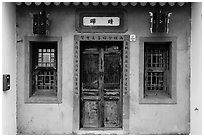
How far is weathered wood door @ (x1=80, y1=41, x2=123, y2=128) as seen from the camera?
744cm

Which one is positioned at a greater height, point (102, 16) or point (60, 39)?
point (102, 16)

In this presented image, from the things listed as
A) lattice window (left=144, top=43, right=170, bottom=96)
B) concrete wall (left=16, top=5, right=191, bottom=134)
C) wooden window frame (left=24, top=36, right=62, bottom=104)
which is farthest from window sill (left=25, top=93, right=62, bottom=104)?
lattice window (left=144, top=43, right=170, bottom=96)

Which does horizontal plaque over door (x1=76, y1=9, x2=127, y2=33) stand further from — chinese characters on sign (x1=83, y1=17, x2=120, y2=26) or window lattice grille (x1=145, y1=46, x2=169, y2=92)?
window lattice grille (x1=145, y1=46, x2=169, y2=92)

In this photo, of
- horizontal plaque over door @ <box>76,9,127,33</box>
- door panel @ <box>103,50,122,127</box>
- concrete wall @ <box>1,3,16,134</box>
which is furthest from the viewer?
door panel @ <box>103,50,122,127</box>

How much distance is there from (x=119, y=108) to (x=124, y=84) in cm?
75

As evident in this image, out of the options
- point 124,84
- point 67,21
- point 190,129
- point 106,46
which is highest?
point 67,21

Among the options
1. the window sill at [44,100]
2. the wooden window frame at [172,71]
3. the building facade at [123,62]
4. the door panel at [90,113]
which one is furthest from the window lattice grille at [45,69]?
the wooden window frame at [172,71]

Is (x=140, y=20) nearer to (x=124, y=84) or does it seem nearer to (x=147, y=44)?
(x=147, y=44)

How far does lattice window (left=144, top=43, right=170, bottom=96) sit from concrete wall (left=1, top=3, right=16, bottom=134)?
3.39 meters

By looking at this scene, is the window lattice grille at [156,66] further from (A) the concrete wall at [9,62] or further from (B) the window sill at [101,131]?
(A) the concrete wall at [9,62]

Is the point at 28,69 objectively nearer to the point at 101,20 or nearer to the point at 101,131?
the point at 101,20

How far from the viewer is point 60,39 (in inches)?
280

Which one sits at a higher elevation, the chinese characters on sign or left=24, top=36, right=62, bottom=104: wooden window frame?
the chinese characters on sign

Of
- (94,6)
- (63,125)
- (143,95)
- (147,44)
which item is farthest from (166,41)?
(63,125)
